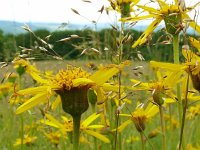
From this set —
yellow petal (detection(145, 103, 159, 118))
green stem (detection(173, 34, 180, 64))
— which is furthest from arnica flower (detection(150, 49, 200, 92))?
yellow petal (detection(145, 103, 159, 118))

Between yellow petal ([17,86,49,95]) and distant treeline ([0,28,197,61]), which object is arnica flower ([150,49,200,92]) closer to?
distant treeline ([0,28,197,61])

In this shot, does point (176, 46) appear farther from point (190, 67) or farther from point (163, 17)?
point (190, 67)

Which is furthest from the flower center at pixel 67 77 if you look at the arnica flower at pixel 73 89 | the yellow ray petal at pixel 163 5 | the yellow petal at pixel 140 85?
the yellow ray petal at pixel 163 5

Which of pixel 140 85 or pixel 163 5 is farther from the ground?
pixel 163 5

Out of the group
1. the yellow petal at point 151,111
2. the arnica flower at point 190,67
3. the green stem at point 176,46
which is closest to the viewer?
the arnica flower at point 190,67

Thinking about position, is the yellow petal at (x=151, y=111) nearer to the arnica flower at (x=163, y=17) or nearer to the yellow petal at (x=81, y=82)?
the arnica flower at (x=163, y=17)

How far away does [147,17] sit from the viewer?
118 cm

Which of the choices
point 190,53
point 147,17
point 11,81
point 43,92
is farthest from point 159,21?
point 11,81

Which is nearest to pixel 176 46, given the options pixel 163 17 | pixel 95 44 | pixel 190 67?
pixel 163 17

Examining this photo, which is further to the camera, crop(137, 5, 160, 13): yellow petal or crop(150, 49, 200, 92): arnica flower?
crop(137, 5, 160, 13): yellow petal

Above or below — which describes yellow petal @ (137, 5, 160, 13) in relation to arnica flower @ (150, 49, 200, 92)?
above

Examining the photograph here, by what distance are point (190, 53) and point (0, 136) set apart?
6.63 ft

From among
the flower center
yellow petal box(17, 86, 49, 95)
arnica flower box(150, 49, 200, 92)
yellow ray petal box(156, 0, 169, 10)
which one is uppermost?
yellow ray petal box(156, 0, 169, 10)

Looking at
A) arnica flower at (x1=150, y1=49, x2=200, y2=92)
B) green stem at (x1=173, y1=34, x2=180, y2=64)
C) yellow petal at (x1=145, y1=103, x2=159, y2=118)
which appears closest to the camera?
arnica flower at (x1=150, y1=49, x2=200, y2=92)
